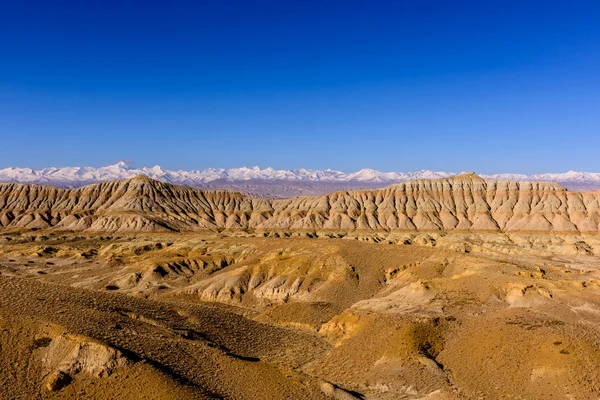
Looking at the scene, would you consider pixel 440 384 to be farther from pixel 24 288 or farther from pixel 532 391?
pixel 24 288

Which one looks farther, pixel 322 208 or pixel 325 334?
pixel 322 208

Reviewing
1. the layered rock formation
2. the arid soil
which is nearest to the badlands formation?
the arid soil

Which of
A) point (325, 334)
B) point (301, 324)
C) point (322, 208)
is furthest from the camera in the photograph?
point (322, 208)

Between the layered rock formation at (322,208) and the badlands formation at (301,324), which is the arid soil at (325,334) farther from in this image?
the layered rock formation at (322,208)

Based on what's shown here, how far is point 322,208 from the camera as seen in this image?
170 meters

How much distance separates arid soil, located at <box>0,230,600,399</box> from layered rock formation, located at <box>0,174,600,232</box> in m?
94.3

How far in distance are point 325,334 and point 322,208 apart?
125m

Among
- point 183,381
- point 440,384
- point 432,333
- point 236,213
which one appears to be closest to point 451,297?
point 432,333

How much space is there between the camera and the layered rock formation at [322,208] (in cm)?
14975

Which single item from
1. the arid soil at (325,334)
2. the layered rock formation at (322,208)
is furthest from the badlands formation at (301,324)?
the layered rock formation at (322,208)

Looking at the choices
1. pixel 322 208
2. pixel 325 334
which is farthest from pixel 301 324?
pixel 322 208

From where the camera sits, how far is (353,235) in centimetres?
14150

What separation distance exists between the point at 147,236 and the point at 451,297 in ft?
373

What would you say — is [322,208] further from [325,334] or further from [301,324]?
[325,334]
